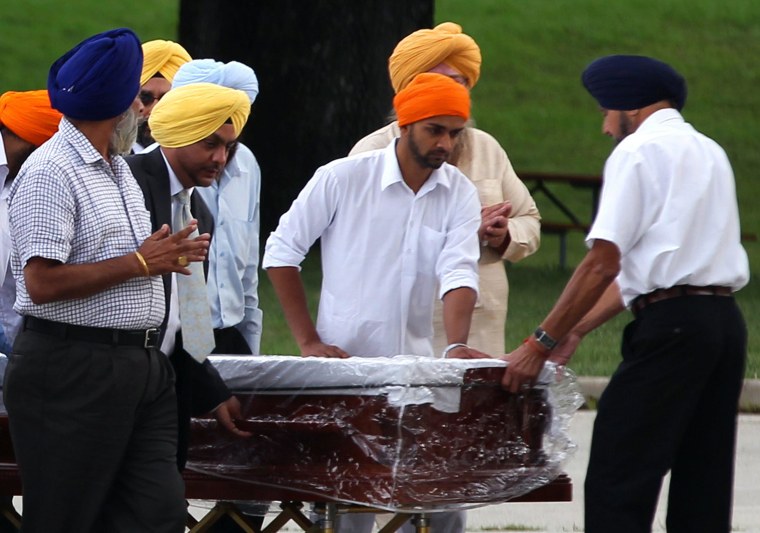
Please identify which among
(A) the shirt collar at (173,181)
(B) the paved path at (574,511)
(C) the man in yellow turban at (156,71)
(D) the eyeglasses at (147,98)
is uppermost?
(C) the man in yellow turban at (156,71)

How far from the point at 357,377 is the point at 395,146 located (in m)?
0.95

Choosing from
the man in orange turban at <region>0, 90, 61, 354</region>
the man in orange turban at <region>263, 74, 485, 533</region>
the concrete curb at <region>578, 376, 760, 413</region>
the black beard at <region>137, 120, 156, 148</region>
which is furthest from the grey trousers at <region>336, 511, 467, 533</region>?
the concrete curb at <region>578, 376, 760, 413</region>

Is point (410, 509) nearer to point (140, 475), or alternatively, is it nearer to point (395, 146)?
point (140, 475)

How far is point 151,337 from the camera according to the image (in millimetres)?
4246

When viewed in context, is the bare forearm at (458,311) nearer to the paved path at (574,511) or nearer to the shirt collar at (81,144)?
the shirt collar at (81,144)

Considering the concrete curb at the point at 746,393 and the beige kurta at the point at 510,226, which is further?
the concrete curb at the point at 746,393

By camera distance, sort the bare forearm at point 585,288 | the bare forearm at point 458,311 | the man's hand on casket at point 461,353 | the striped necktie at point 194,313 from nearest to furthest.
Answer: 1. the striped necktie at point 194,313
2. the bare forearm at point 585,288
3. the man's hand on casket at point 461,353
4. the bare forearm at point 458,311

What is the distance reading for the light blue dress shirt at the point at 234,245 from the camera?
5.60 meters

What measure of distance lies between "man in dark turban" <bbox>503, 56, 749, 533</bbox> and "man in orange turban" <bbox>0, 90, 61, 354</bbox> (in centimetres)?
146

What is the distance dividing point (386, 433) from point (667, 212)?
3.19 feet

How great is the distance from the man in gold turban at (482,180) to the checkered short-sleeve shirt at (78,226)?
1478mm

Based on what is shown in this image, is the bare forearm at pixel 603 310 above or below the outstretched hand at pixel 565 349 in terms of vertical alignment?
above

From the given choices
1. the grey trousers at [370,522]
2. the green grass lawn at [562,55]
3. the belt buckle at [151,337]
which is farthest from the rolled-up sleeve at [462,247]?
the green grass lawn at [562,55]

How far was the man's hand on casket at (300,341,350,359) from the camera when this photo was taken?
509 centimetres
